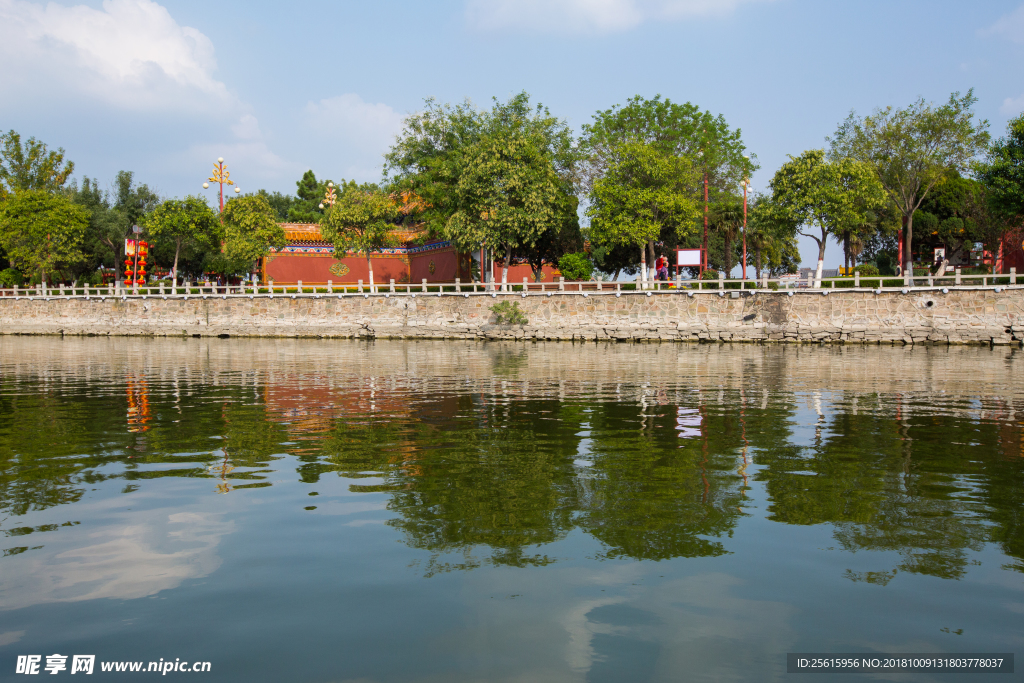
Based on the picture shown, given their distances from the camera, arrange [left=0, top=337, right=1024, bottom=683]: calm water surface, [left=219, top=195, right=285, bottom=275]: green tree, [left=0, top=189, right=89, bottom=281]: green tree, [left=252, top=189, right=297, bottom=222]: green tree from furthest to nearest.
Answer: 1. [left=252, top=189, right=297, bottom=222]: green tree
2. [left=0, top=189, right=89, bottom=281]: green tree
3. [left=219, top=195, right=285, bottom=275]: green tree
4. [left=0, top=337, right=1024, bottom=683]: calm water surface

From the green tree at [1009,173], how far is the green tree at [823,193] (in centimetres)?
506

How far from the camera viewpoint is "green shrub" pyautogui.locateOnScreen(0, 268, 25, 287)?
53.8 metres

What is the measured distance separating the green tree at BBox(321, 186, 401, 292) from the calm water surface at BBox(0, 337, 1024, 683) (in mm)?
29892

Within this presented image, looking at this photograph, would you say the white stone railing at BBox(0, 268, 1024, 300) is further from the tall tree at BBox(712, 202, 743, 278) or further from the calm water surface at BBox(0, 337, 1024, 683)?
the calm water surface at BBox(0, 337, 1024, 683)

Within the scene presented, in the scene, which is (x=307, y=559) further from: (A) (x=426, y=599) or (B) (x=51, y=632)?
(B) (x=51, y=632)

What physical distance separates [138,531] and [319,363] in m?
18.1

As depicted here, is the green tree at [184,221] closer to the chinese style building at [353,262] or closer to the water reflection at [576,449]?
the chinese style building at [353,262]

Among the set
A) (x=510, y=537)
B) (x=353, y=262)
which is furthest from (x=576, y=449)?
(x=353, y=262)

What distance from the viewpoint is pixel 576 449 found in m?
9.94

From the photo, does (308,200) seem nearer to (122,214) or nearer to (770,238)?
(122,214)

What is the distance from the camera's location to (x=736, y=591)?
16.8 feet

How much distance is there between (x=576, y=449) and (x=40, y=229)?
5092 cm

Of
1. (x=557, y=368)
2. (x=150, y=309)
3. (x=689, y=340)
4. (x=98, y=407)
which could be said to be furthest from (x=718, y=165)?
(x=98, y=407)

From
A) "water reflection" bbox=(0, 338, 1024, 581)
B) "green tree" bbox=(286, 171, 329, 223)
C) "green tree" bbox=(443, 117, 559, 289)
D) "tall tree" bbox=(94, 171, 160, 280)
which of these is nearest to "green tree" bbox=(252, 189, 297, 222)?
"green tree" bbox=(286, 171, 329, 223)
